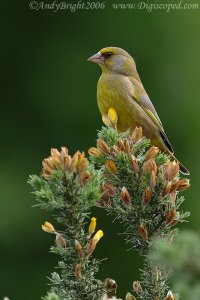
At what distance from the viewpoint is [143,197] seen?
175cm

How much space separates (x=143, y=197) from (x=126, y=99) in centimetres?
194

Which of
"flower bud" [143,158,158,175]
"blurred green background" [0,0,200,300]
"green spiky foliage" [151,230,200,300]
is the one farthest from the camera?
"blurred green background" [0,0,200,300]

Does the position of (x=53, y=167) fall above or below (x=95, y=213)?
above

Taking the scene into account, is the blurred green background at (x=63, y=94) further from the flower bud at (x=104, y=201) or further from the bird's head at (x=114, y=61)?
the flower bud at (x=104, y=201)

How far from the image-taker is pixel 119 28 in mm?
10023

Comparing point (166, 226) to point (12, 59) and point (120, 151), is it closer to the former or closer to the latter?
point (120, 151)

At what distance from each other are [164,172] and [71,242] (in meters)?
0.34

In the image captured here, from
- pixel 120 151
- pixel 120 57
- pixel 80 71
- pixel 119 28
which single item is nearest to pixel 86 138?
pixel 80 71

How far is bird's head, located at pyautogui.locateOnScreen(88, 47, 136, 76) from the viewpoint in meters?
3.96

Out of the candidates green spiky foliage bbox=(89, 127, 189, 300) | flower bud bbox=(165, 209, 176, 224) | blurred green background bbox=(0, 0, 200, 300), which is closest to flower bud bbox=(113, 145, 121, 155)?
green spiky foliage bbox=(89, 127, 189, 300)

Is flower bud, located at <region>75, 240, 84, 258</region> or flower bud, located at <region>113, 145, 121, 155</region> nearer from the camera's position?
flower bud, located at <region>75, 240, 84, 258</region>

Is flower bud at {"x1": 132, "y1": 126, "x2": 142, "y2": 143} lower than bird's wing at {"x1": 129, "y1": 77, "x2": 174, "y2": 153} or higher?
lower

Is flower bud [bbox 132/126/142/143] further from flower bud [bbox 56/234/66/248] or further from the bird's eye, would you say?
the bird's eye

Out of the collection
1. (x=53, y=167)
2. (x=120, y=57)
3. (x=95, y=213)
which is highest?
(x=120, y=57)
